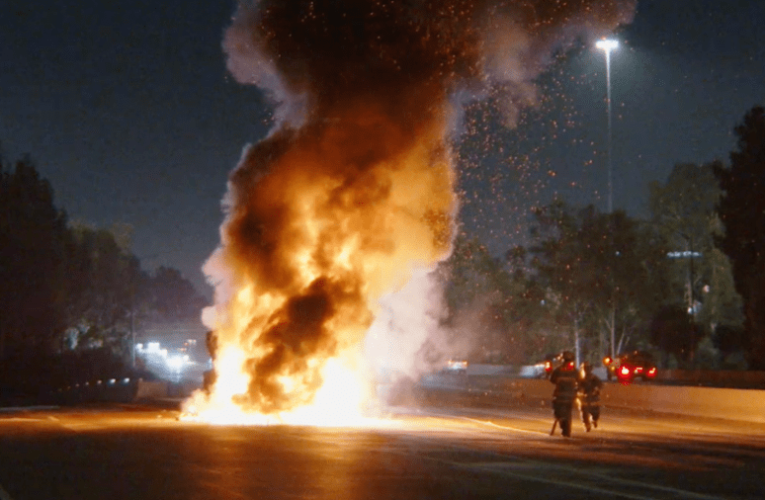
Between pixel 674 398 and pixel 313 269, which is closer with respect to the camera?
pixel 313 269

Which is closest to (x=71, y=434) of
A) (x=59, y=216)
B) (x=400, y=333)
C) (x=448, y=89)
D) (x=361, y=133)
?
(x=361, y=133)

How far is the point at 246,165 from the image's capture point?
1200 inches

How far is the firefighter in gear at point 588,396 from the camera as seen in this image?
2488 cm

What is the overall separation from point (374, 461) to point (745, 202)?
51.9 meters

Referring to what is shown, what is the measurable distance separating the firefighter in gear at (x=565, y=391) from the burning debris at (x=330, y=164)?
7497 mm

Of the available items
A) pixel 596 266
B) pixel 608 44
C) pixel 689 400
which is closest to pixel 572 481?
pixel 689 400

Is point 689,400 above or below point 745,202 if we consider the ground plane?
below

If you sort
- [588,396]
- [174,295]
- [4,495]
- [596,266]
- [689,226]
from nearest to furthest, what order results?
[4,495] < [588,396] < [596,266] < [689,226] < [174,295]

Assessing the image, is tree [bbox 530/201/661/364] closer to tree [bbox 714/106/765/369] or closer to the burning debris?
tree [bbox 714/106/765/369]

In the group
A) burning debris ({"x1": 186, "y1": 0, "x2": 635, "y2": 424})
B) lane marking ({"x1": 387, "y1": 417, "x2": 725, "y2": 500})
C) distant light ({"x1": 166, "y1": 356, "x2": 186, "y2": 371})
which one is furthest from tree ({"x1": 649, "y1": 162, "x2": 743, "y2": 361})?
lane marking ({"x1": 387, "y1": 417, "x2": 725, "y2": 500})

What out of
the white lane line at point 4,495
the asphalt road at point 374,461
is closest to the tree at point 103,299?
the asphalt road at point 374,461

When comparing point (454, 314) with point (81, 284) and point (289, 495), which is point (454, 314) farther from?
point (289, 495)

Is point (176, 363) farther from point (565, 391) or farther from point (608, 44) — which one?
point (565, 391)

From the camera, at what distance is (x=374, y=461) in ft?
54.7
